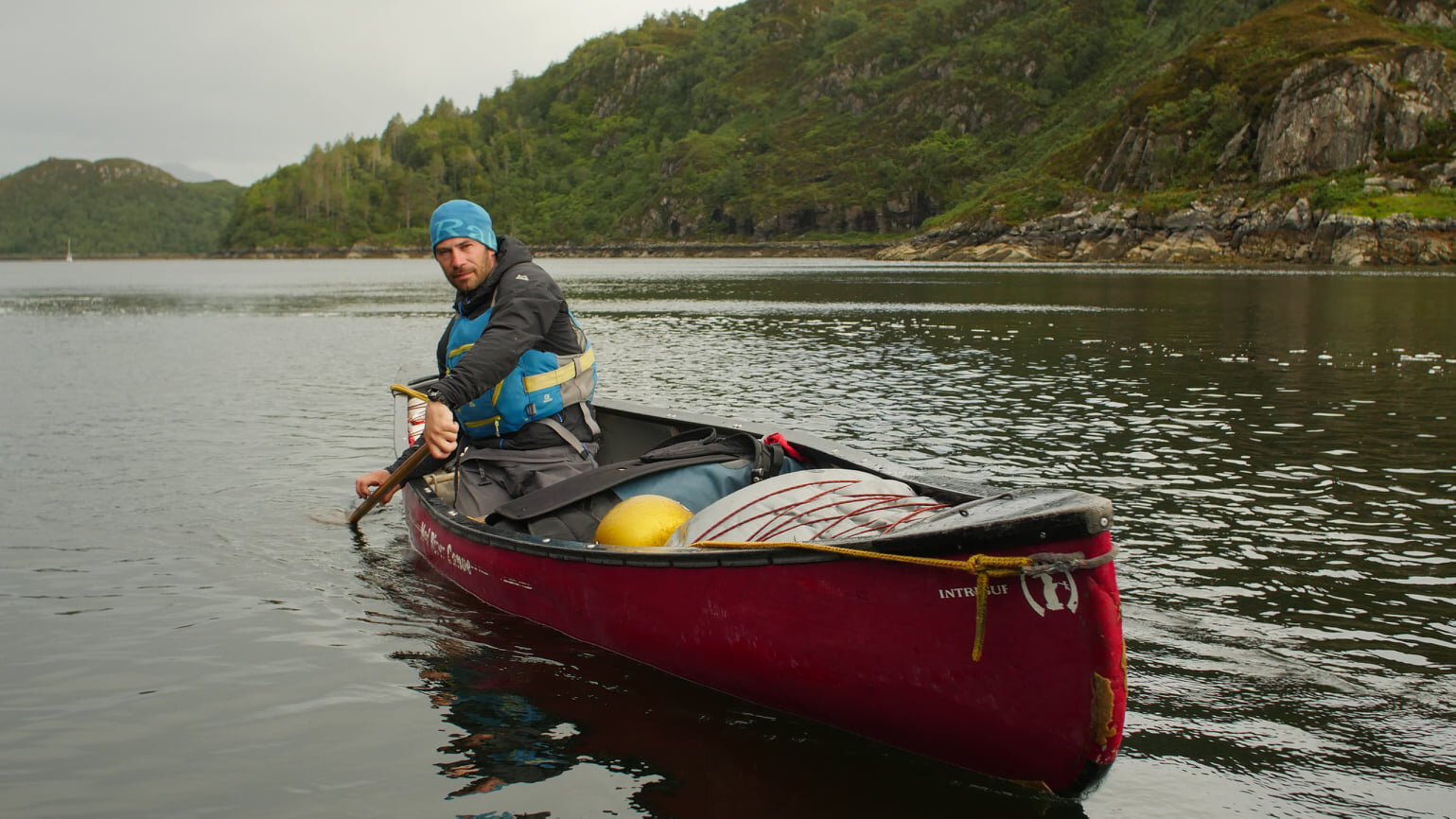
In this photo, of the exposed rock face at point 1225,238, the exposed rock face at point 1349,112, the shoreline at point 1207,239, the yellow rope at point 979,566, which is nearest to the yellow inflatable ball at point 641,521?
the yellow rope at point 979,566

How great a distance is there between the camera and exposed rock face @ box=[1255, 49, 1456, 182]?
7856cm

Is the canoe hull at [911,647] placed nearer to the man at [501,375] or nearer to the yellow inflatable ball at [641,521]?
the yellow inflatable ball at [641,521]

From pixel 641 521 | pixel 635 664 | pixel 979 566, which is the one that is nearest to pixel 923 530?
pixel 979 566

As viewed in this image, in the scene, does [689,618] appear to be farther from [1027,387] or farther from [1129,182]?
[1129,182]

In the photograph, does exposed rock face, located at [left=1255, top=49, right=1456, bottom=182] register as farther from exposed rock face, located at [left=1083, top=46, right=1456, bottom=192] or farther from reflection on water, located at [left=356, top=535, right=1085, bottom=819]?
reflection on water, located at [left=356, top=535, right=1085, bottom=819]

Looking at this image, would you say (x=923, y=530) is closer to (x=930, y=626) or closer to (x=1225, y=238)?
(x=930, y=626)

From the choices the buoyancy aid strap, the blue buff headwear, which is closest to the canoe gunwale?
the buoyancy aid strap

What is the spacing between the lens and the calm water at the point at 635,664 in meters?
5.26

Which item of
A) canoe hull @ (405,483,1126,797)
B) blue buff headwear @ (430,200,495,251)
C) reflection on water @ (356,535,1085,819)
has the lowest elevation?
reflection on water @ (356,535,1085,819)

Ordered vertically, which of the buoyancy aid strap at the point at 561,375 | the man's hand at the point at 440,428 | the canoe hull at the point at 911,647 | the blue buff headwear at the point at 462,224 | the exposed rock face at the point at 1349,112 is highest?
the exposed rock face at the point at 1349,112

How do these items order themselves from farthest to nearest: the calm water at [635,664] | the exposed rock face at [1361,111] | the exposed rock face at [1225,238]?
the exposed rock face at [1361,111]
the exposed rock face at [1225,238]
the calm water at [635,664]

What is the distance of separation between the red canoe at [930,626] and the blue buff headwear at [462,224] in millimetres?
2405

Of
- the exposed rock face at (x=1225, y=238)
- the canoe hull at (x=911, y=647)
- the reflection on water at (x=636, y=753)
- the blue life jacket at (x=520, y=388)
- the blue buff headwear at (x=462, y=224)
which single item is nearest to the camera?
the canoe hull at (x=911, y=647)

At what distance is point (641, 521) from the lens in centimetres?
684
